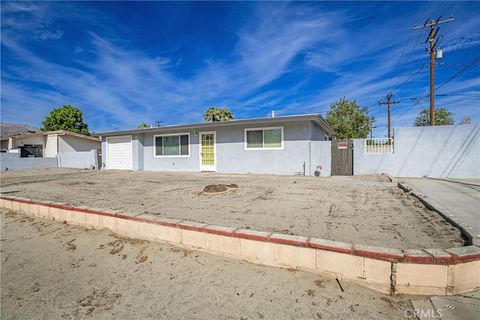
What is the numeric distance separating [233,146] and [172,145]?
4.13 m

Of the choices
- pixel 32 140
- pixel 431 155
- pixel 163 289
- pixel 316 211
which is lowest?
pixel 163 289

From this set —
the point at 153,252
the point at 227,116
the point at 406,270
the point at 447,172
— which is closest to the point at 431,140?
the point at 447,172

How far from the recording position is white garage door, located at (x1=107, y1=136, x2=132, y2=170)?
15.1m

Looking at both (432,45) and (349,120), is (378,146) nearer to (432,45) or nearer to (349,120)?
(432,45)

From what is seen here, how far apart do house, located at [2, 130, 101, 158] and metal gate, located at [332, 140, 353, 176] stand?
23.7 metres

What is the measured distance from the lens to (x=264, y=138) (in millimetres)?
10820

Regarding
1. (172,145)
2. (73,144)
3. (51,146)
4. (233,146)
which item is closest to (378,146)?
(233,146)

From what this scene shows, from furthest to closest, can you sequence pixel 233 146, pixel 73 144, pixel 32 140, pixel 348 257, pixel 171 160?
1. pixel 32 140
2. pixel 73 144
3. pixel 171 160
4. pixel 233 146
5. pixel 348 257

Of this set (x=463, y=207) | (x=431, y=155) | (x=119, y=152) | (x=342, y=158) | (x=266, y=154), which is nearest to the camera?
(x=463, y=207)

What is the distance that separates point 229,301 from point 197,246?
3.45 ft

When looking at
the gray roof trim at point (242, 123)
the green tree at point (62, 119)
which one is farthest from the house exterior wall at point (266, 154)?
the green tree at point (62, 119)

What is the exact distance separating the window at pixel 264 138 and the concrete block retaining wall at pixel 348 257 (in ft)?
25.7

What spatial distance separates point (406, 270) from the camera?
86.1 inches

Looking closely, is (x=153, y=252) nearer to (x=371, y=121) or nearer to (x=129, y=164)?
(x=129, y=164)
